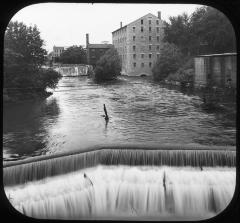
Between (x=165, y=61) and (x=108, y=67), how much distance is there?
179cm

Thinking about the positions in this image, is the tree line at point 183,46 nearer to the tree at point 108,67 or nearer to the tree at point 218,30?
the tree at point 218,30

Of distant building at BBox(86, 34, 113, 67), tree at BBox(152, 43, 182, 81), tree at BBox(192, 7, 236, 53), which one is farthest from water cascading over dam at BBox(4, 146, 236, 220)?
tree at BBox(152, 43, 182, 81)

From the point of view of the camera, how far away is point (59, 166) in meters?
3.98

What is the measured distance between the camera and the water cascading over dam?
3664 mm

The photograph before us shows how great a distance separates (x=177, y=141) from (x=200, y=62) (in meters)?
1.92

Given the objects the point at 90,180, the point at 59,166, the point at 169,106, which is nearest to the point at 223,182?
the point at 90,180

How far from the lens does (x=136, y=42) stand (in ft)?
16.3

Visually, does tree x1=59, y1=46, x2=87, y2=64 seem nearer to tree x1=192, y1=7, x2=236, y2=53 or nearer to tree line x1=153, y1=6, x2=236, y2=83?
tree x1=192, y1=7, x2=236, y2=53

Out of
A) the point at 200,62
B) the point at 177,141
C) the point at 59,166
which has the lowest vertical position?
the point at 177,141

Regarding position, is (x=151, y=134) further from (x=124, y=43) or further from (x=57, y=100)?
(x=124, y=43)

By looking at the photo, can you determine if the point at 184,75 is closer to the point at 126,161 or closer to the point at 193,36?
the point at 193,36

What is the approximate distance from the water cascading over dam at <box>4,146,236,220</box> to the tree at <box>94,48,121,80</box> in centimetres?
142

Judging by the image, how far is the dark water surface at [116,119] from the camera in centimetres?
723

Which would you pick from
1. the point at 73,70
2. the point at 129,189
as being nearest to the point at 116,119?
the point at 73,70
